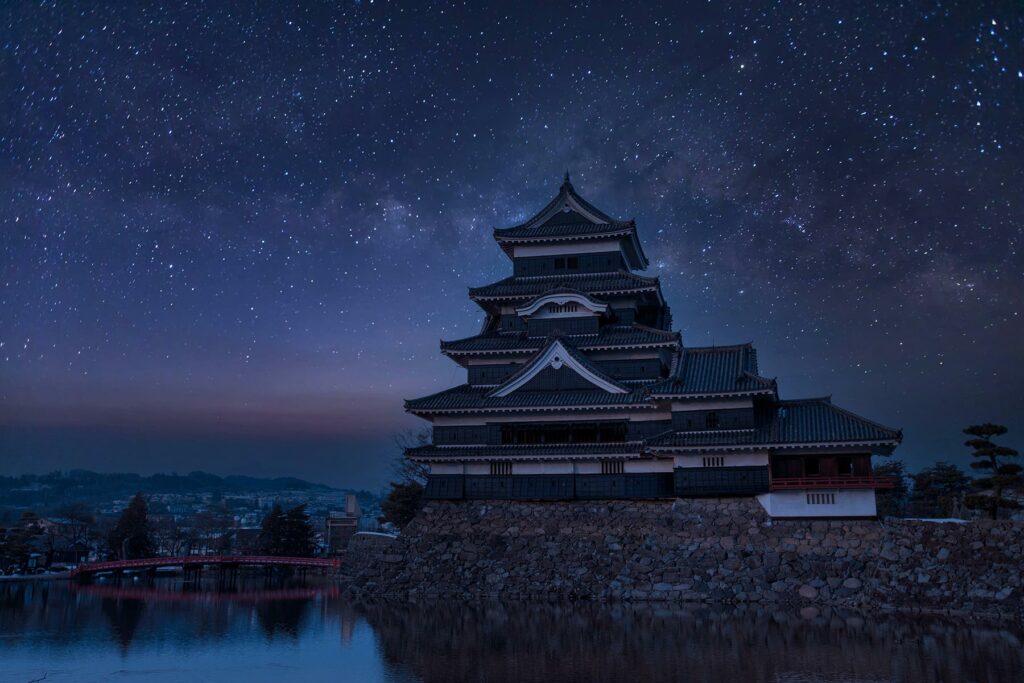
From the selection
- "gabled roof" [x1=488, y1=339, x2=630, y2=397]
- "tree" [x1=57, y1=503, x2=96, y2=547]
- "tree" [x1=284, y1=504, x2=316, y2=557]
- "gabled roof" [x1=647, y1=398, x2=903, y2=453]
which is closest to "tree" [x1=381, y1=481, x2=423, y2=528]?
"tree" [x1=284, y1=504, x2=316, y2=557]

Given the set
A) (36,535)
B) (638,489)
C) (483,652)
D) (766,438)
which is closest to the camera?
(483,652)

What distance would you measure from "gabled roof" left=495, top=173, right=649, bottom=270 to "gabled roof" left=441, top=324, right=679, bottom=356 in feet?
17.4

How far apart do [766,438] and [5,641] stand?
28378 millimetres

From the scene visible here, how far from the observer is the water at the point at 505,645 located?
17.7m

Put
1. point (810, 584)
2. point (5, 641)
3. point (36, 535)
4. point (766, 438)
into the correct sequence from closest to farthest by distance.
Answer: point (5, 641)
point (810, 584)
point (766, 438)
point (36, 535)

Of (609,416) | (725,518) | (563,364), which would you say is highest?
(563,364)

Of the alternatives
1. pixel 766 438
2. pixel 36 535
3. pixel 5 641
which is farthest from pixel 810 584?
pixel 36 535

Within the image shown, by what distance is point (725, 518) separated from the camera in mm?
32531

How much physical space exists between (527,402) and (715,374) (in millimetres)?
8785

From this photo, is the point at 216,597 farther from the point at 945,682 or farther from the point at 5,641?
the point at 945,682

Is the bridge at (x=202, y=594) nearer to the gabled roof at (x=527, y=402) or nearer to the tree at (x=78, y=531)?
the gabled roof at (x=527, y=402)

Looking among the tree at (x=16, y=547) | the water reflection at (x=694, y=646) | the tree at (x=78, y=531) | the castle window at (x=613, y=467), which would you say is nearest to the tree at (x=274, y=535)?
the tree at (x=16, y=547)

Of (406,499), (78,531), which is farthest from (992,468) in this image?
(78,531)

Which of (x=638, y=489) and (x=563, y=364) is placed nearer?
(x=638, y=489)
